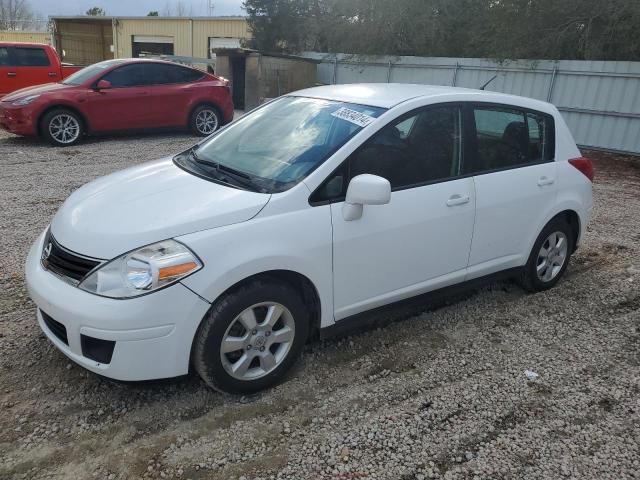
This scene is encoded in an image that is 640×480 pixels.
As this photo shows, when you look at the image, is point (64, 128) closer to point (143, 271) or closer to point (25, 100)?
point (25, 100)

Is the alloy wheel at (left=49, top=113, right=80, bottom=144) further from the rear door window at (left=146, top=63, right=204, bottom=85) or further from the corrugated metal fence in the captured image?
the corrugated metal fence

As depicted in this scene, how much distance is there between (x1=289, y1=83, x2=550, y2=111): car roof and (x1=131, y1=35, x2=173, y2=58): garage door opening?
32307 millimetres

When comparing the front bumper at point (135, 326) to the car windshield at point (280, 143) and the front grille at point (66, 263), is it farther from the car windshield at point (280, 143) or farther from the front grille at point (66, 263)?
the car windshield at point (280, 143)

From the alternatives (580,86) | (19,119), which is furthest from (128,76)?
(580,86)

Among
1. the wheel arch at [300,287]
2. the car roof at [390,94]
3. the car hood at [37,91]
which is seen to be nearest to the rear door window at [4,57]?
the car hood at [37,91]

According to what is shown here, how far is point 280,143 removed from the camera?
11.3ft

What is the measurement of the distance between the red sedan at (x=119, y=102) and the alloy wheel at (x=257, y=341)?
8.33 meters

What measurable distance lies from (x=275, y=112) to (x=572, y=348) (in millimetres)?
2704

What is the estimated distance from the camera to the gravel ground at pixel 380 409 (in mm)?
2549

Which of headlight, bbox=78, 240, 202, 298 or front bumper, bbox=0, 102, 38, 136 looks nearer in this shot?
headlight, bbox=78, 240, 202, 298

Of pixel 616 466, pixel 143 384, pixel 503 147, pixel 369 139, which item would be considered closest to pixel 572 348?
pixel 616 466

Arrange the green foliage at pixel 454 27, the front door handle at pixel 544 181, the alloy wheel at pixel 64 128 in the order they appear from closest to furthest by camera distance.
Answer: the front door handle at pixel 544 181 → the alloy wheel at pixel 64 128 → the green foliage at pixel 454 27

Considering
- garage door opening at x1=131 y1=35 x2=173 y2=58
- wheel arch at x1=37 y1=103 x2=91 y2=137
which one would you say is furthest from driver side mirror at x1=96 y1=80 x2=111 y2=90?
garage door opening at x1=131 y1=35 x2=173 y2=58

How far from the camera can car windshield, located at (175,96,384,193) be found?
10.3 feet
